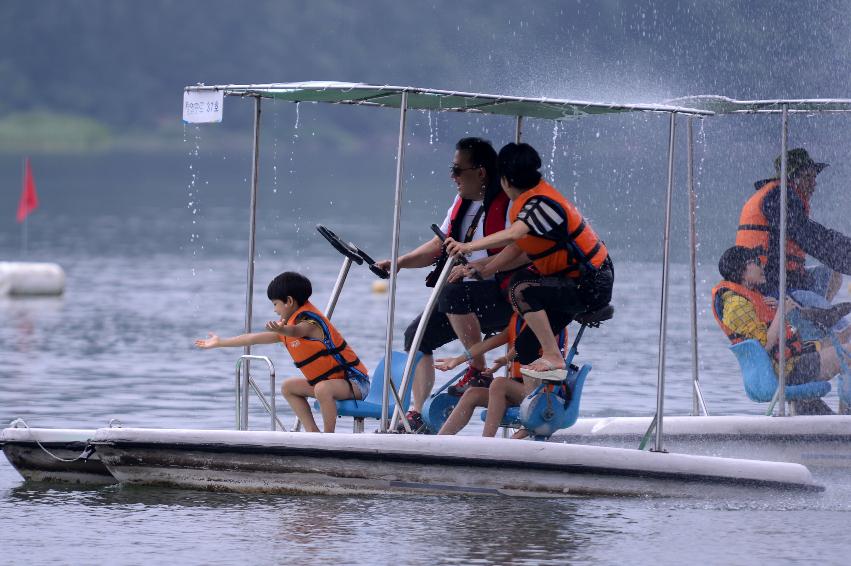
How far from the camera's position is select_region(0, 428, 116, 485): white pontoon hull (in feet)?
35.6

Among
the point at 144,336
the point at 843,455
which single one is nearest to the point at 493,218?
the point at 843,455

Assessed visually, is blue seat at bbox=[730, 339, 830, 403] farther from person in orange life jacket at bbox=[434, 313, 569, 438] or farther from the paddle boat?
person in orange life jacket at bbox=[434, 313, 569, 438]

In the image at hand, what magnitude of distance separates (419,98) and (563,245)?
125 centimetres

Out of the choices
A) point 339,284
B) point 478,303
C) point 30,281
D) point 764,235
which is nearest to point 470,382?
point 478,303

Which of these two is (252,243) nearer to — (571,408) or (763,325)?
(571,408)

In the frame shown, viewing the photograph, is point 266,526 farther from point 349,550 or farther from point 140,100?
point 140,100

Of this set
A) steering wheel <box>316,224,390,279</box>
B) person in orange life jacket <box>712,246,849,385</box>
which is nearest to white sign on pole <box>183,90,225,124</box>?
steering wheel <box>316,224,390,279</box>

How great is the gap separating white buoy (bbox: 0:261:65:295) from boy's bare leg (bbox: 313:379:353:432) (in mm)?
19032

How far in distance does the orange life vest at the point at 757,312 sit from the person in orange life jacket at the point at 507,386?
2584mm

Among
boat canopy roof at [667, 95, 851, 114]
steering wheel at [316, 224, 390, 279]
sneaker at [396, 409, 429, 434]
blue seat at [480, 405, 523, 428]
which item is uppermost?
boat canopy roof at [667, 95, 851, 114]

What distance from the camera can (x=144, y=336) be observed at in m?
22.5

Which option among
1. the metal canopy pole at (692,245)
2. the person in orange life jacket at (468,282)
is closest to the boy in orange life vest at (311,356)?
the person in orange life jacket at (468,282)

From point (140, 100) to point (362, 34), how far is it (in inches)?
874

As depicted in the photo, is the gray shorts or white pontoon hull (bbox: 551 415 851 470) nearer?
the gray shorts
